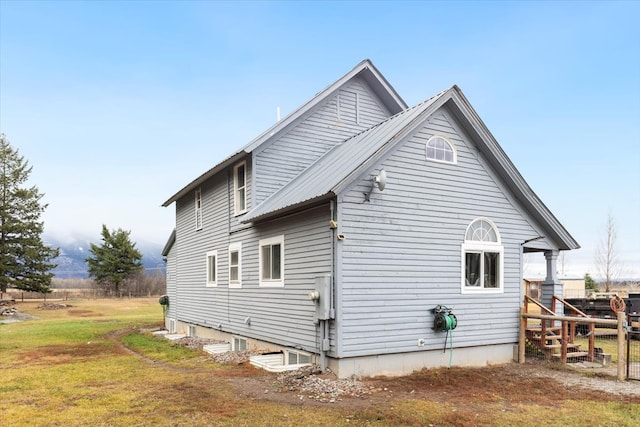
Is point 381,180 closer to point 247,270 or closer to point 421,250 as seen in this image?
point 421,250

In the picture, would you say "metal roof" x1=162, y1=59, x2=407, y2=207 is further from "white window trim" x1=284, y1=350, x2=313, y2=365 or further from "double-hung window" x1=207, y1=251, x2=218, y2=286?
"white window trim" x1=284, y1=350, x2=313, y2=365

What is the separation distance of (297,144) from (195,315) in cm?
803

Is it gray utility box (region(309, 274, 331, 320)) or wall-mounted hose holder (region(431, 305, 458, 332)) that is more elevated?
gray utility box (region(309, 274, 331, 320))

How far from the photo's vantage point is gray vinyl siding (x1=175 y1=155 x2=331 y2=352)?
10.8m

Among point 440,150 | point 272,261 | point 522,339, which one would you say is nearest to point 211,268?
point 272,261

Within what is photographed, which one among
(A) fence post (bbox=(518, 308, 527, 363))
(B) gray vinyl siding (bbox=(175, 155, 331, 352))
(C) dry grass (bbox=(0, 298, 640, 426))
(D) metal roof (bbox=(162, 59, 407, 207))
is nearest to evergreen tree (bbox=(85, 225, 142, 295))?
(B) gray vinyl siding (bbox=(175, 155, 331, 352))

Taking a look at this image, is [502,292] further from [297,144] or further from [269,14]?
[269,14]

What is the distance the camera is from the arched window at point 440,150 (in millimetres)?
11584

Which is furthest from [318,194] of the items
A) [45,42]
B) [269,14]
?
[45,42]

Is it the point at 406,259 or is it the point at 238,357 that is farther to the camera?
the point at 238,357

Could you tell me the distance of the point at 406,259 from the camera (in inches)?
430

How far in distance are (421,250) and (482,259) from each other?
2.01 meters

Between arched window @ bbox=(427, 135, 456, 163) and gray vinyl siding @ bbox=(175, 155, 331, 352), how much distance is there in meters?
3.10

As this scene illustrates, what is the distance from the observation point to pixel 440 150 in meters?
11.7
